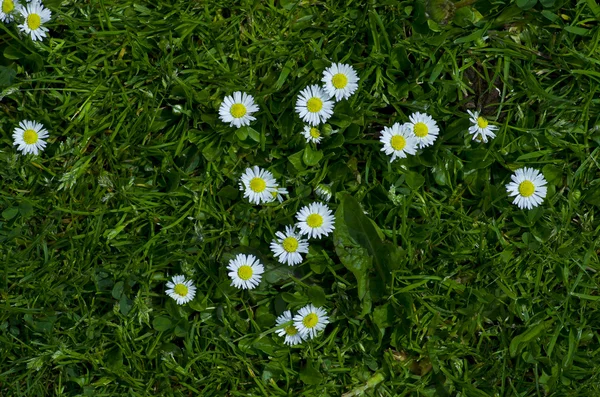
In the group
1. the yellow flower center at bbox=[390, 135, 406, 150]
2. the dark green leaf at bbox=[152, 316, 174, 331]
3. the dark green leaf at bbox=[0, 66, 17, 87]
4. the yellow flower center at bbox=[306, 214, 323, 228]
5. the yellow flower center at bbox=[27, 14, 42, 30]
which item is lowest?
the dark green leaf at bbox=[152, 316, 174, 331]

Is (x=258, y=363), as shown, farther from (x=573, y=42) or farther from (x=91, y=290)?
(x=573, y=42)

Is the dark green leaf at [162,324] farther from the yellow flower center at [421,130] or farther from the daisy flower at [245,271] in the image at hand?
the yellow flower center at [421,130]

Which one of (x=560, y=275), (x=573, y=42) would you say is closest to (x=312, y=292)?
(x=560, y=275)

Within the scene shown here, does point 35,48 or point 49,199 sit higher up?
point 35,48

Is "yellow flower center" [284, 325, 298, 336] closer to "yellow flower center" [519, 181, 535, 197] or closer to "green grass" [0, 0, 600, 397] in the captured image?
"green grass" [0, 0, 600, 397]

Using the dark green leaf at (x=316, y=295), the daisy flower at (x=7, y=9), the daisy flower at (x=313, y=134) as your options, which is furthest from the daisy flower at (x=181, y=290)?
the daisy flower at (x=7, y=9)

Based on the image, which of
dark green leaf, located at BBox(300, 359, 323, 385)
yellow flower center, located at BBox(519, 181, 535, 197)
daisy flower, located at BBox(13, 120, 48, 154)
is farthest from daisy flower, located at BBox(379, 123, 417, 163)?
daisy flower, located at BBox(13, 120, 48, 154)

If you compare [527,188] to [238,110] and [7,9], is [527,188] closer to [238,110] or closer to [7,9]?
[238,110]
